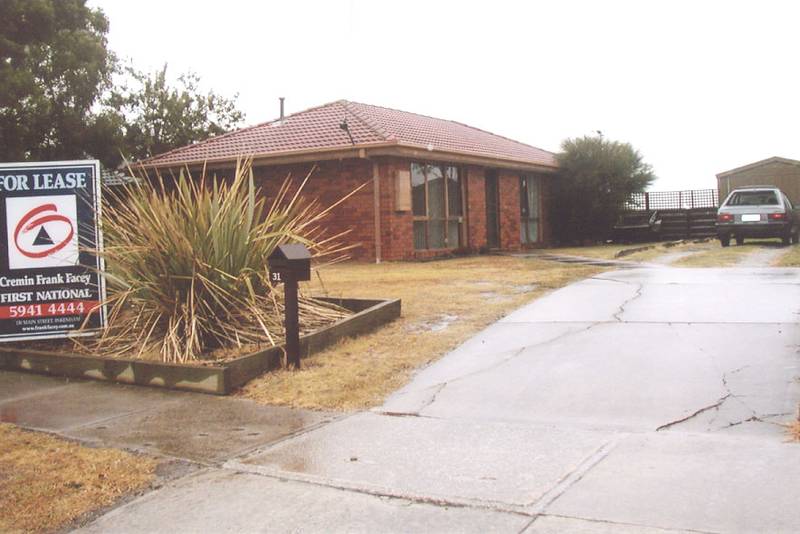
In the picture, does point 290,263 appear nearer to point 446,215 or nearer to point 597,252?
point 446,215

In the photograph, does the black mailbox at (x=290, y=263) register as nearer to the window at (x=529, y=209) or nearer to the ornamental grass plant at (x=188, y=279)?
the ornamental grass plant at (x=188, y=279)

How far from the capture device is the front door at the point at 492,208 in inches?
888

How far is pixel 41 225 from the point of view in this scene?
752cm

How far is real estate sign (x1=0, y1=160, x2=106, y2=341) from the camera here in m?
7.39

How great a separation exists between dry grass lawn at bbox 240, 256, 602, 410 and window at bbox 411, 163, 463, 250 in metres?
4.13

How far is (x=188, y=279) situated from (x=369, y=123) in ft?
42.8

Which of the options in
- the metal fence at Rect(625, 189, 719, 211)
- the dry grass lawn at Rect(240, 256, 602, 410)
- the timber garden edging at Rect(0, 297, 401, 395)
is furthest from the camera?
the metal fence at Rect(625, 189, 719, 211)

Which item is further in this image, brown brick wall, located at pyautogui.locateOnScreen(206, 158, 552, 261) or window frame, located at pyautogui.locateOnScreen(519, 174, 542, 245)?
window frame, located at pyautogui.locateOnScreen(519, 174, 542, 245)

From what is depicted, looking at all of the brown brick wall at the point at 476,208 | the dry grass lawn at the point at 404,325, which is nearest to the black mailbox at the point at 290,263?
the dry grass lawn at the point at 404,325

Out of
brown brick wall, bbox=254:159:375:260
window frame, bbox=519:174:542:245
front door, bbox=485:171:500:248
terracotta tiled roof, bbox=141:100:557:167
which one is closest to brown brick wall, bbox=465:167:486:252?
terracotta tiled roof, bbox=141:100:557:167

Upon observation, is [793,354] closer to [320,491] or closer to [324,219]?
[320,491]

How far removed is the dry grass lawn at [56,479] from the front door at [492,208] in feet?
60.8

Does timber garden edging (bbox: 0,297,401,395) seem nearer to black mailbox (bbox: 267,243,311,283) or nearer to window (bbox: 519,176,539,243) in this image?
black mailbox (bbox: 267,243,311,283)

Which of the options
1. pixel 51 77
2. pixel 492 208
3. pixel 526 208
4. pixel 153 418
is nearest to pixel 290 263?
pixel 153 418
